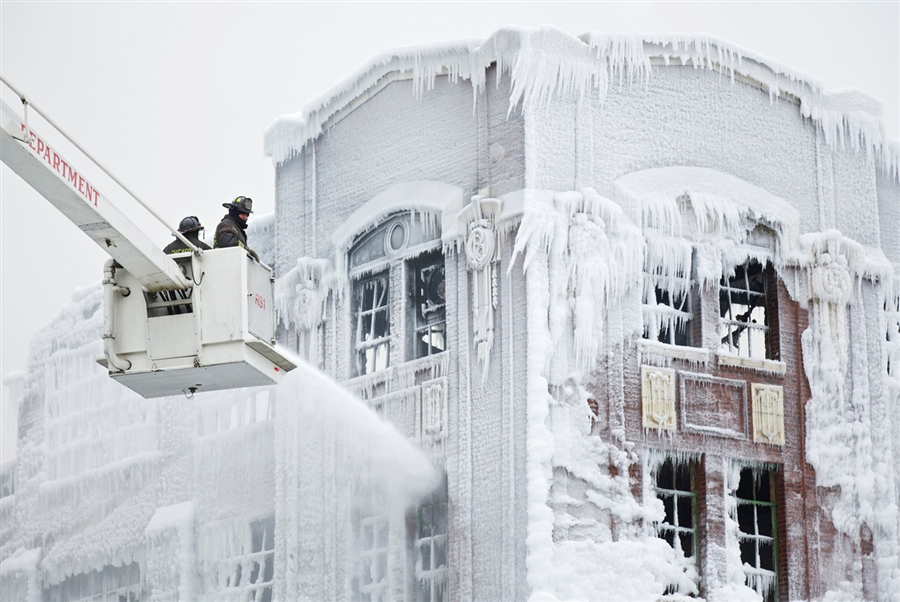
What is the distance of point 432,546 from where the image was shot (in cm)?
2542

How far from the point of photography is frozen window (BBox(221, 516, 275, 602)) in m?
27.9

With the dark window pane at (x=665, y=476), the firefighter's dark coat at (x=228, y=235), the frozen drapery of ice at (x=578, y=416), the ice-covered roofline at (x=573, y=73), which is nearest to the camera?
the firefighter's dark coat at (x=228, y=235)

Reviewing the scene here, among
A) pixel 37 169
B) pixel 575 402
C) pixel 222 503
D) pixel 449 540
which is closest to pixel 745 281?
pixel 575 402

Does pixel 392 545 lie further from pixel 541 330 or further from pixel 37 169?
pixel 37 169

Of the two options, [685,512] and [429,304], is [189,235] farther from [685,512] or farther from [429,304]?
[685,512]

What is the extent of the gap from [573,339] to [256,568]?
6618mm

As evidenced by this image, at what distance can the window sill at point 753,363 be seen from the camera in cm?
2578

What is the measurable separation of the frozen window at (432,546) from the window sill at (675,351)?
316 centimetres

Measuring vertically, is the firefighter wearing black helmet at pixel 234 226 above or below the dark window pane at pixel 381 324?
below

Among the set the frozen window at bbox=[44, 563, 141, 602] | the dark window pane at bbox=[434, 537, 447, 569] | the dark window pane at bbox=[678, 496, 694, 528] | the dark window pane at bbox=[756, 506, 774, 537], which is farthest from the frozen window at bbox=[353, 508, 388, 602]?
the frozen window at bbox=[44, 563, 141, 602]

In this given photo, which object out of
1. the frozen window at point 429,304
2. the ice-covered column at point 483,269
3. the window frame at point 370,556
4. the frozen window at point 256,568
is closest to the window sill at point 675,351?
the ice-covered column at point 483,269

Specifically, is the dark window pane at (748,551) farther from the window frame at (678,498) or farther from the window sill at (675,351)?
the window sill at (675,351)

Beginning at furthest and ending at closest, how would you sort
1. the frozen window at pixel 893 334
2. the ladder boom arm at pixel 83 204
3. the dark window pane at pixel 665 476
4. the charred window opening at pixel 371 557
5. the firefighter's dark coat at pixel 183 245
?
the frozen window at pixel 893 334
the charred window opening at pixel 371 557
the dark window pane at pixel 665 476
the firefighter's dark coat at pixel 183 245
the ladder boom arm at pixel 83 204

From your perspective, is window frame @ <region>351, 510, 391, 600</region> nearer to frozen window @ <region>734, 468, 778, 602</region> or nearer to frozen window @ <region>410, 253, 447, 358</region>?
frozen window @ <region>410, 253, 447, 358</region>
